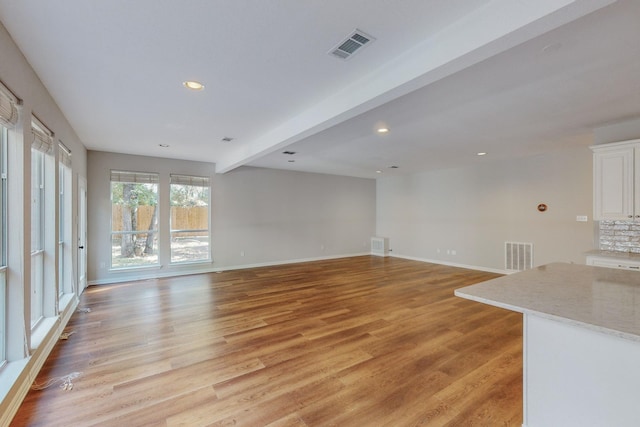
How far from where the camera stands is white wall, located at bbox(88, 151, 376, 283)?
18.1ft

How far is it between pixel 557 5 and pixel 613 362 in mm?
1740

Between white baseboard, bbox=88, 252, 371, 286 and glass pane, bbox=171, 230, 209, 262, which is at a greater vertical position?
glass pane, bbox=171, 230, 209, 262

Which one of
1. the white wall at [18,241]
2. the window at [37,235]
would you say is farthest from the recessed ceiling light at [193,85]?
the window at [37,235]

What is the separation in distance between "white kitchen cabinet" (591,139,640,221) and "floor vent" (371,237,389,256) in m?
5.61

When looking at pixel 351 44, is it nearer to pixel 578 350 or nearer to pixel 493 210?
pixel 578 350

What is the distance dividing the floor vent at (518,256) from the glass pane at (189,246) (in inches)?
276

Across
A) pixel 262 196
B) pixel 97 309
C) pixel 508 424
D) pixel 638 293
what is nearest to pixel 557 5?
pixel 638 293

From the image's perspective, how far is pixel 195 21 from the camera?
1.73 metres

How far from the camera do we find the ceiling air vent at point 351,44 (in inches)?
72.7

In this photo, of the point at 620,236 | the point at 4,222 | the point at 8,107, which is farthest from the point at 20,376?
the point at 620,236

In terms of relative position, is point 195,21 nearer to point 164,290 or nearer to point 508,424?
point 508,424

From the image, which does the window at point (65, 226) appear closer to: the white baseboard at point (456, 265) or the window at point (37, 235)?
the window at point (37, 235)

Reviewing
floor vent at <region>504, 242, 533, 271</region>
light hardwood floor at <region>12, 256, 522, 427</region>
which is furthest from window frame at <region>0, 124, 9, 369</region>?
floor vent at <region>504, 242, 533, 271</region>

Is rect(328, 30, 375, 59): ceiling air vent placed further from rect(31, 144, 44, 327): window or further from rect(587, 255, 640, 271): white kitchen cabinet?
rect(587, 255, 640, 271): white kitchen cabinet
